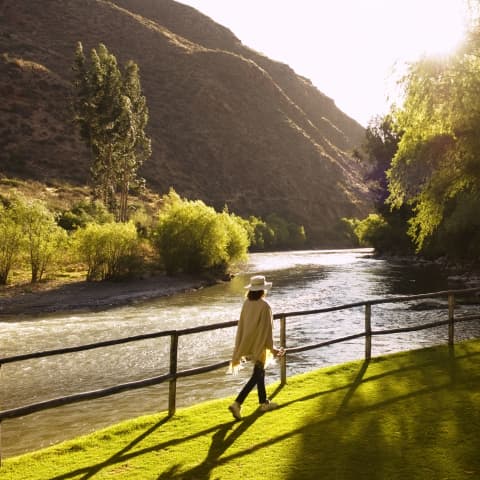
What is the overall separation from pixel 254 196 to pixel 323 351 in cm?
12535

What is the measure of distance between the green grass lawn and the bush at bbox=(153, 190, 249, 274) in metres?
38.4

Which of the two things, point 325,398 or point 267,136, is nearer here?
point 325,398

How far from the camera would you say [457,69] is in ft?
47.3

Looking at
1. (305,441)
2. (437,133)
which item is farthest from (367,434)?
(437,133)

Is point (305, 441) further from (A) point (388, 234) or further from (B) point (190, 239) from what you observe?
(A) point (388, 234)

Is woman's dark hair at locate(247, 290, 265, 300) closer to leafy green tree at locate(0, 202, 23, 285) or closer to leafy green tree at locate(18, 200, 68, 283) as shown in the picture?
leafy green tree at locate(0, 202, 23, 285)

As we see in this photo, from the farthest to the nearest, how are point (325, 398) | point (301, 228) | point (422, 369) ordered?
point (301, 228) → point (422, 369) → point (325, 398)

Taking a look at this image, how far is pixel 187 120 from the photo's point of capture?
14738cm

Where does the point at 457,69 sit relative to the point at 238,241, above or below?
above

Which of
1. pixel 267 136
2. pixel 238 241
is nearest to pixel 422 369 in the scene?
pixel 238 241

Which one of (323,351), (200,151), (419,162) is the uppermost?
(200,151)

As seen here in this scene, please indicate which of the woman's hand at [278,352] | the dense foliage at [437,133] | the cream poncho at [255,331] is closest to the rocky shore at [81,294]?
the dense foliage at [437,133]

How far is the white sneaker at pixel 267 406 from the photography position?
8797 millimetres

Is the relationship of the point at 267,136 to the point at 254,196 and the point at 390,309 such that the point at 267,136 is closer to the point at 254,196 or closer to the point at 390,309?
the point at 254,196
